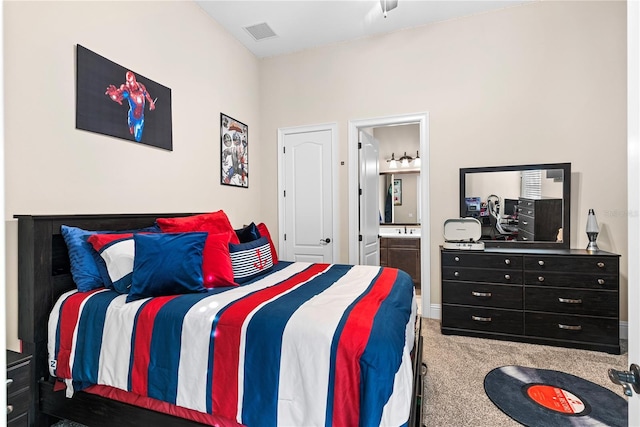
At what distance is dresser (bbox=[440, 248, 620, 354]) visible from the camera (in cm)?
284

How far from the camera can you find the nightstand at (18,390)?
4.46ft

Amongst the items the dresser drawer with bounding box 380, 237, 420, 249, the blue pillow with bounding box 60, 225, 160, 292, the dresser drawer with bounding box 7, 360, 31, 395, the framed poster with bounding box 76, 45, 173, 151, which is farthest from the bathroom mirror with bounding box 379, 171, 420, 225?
the dresser drawer with bounding box 7, 360, 31, 395

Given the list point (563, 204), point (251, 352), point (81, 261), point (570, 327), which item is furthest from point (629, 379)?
point (563, 204)

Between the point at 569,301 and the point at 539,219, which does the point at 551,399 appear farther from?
the point at 539,219

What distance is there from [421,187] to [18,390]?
3.45 m

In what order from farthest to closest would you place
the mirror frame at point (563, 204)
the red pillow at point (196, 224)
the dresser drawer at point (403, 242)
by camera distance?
1. the dresser drawer at point (403, 242)
2. the mirror frame at point (563, 204)
3. the red pillow at point (196, 224)

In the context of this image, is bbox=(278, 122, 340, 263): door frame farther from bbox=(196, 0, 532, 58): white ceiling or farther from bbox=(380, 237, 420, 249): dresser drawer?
bbox=(380, 237, 420, 249): dresser drawer

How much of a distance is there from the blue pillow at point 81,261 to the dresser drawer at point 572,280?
10.8 feet

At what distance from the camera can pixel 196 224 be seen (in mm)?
2654

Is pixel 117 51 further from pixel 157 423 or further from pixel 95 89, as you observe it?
pixel 157 423

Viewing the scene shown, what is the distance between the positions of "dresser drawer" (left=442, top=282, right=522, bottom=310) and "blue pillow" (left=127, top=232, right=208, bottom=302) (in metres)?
2.32

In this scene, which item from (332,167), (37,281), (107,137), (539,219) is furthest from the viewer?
(332,167)

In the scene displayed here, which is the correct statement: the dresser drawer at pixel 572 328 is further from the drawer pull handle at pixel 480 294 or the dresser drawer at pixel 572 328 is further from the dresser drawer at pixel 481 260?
the dresser drawer at pixel 481 260

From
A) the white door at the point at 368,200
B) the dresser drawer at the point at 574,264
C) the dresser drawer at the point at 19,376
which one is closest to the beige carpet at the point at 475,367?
the dresser drawer at the point at 574,264
